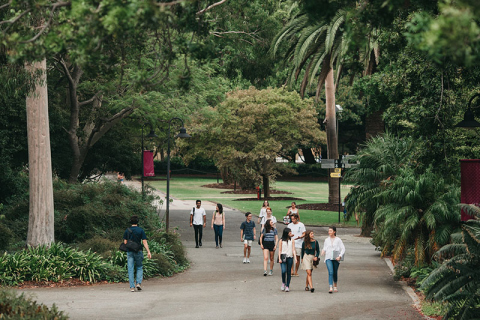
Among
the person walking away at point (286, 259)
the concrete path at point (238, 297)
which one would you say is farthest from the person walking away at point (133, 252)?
the person walking away at point (286, 259)

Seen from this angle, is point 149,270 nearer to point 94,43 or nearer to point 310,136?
point 94,43

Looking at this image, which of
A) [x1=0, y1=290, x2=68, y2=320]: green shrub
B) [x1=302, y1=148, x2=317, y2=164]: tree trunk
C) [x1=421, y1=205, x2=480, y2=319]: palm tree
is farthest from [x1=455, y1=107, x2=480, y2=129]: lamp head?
[x1=302, y1=148, x2=317, y2=164]: tree trunk

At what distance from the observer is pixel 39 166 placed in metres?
17.0

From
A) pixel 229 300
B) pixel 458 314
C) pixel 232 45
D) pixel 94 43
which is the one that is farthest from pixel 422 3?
pixel 232 45

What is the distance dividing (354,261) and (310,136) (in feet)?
85.8

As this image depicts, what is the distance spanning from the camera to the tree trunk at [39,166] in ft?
55.3

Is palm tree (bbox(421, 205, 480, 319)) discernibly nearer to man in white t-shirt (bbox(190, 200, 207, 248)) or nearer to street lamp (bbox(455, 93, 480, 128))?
street lamp (bbox(455, 93, 480, 128))

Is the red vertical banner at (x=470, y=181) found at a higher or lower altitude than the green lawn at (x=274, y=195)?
higher

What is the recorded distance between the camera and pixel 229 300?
1371 cm

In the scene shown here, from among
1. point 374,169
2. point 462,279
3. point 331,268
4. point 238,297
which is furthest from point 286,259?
point 374,169

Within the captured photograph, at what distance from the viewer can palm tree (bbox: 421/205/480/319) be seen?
35.0 ft

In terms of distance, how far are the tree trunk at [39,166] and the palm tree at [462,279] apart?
10506 millimetres

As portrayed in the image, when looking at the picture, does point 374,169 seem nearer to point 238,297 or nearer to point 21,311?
point 238,297

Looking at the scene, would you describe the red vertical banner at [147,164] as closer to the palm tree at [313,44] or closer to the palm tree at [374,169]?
the palm tree at [313,44]
